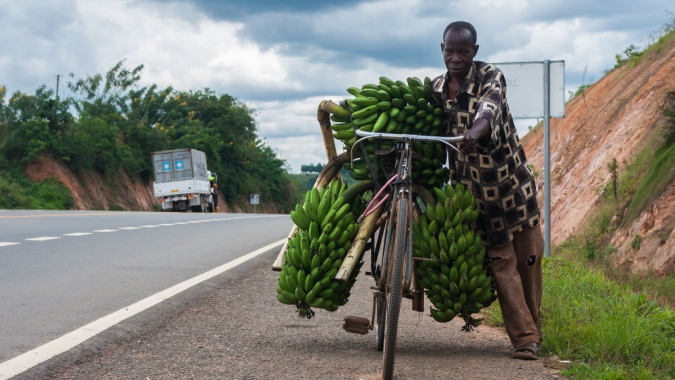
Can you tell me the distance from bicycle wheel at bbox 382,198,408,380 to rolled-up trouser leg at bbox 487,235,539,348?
0.95 meters

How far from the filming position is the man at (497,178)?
4.91 metres

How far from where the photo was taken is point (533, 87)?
979 centimetres

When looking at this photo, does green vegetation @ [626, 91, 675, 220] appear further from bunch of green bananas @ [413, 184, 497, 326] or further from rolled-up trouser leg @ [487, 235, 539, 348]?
bunch of green bananas @ [413, 184, 497, 326]

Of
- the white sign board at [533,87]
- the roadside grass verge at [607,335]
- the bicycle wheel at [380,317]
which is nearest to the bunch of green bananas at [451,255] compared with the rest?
the bicycle wheel at [380,317]

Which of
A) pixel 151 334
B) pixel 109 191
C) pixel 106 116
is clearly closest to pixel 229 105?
pixel 106 116

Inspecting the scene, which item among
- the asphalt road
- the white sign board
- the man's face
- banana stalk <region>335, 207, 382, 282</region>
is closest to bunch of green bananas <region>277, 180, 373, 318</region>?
banana stalk <region>335, 207, 382, 282</region>

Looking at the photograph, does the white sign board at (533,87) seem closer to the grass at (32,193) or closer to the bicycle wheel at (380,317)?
the bicycle wheel at (380,317)

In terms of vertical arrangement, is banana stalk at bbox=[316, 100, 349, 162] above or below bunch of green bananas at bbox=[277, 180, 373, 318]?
above

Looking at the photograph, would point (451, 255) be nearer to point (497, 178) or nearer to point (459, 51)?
point (497, 178)

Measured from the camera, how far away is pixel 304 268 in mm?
5051

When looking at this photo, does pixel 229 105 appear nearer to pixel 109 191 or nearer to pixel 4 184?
pixel 109 191

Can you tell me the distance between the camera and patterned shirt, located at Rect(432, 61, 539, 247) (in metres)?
4.93

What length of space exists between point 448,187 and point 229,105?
2690 inches

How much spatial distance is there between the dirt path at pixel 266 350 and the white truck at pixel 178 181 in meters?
36.6
